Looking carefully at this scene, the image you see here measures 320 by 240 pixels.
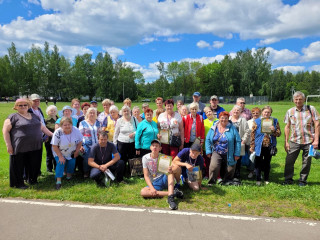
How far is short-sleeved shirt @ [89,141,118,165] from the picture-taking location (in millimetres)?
5130

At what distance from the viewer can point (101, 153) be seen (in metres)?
5.19

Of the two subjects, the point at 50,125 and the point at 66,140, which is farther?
the point at 50,125

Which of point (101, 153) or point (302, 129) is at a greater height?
A: point (302, 129)

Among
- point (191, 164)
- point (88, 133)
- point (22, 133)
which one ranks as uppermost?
point (22, 133)

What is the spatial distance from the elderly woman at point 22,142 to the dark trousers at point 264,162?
16.3ft

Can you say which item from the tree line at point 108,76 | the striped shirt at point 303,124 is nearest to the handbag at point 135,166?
the striped shirt at point 303,124

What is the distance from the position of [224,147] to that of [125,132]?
2378mm

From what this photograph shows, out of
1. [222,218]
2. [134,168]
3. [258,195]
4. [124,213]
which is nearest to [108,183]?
[134,168]

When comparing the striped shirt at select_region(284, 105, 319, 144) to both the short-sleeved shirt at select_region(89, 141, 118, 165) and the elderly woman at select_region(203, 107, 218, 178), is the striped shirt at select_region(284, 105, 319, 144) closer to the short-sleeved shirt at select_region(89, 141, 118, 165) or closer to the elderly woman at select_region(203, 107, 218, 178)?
the elderly woman at select_region(203, 107, 218, 178)

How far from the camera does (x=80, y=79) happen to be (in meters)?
65.8

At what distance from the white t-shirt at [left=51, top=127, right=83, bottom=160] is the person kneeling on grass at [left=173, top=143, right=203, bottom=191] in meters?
2.32

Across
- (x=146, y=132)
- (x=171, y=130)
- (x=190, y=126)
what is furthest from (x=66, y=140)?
→ (x=190, y=126)

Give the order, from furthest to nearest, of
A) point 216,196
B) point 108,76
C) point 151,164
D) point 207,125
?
point 108,76 < point 207,125 < point 151,164 < point 216,196

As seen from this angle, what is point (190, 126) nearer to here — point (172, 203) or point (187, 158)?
point (187, 158)
